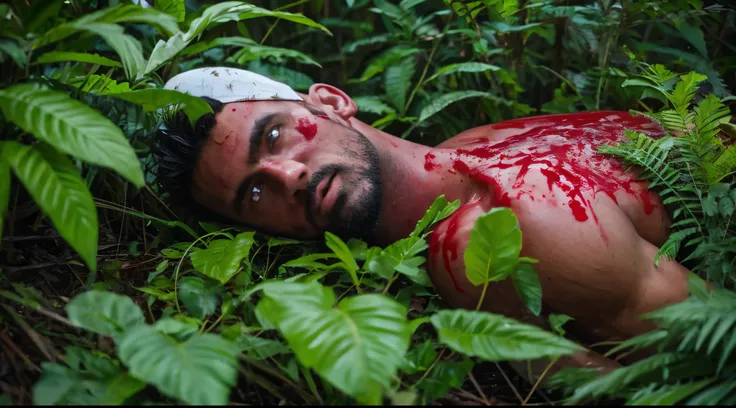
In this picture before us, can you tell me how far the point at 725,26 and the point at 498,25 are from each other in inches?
36.0

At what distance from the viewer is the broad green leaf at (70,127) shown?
1062 millimetres

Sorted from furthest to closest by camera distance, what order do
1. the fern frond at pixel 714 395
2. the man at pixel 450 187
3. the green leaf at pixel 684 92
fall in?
the green leaf at pixel 684 92
the man at pixel 450 187
the fern frond at pixel 714 395

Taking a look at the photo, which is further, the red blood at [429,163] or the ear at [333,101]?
the ear at [333,101]

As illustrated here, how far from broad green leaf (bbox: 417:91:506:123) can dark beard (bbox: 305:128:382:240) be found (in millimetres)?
605

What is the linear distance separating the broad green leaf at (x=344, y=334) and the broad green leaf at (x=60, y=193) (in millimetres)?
318

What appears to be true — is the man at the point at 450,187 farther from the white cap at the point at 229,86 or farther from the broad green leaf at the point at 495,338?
the broad green leaf at the point at 495,338

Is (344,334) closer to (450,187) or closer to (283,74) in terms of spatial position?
(450,187)

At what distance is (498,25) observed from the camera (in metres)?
2.30

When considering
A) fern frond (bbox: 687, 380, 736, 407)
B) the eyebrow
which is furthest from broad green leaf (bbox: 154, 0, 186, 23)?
fern frond (bbox: 687, 380, 736, 407)

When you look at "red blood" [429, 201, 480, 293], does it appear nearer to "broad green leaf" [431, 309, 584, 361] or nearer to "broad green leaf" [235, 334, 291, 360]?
"broad green leaf" [431, 309, 584, 361]

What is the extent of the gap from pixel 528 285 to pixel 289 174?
70 centimetres

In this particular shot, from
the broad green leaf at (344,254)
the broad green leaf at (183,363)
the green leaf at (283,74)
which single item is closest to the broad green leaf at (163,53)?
the green leaf at (283,74)

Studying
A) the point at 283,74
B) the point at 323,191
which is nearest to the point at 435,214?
the point at 323,191

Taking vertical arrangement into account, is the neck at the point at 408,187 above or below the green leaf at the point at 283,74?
below
